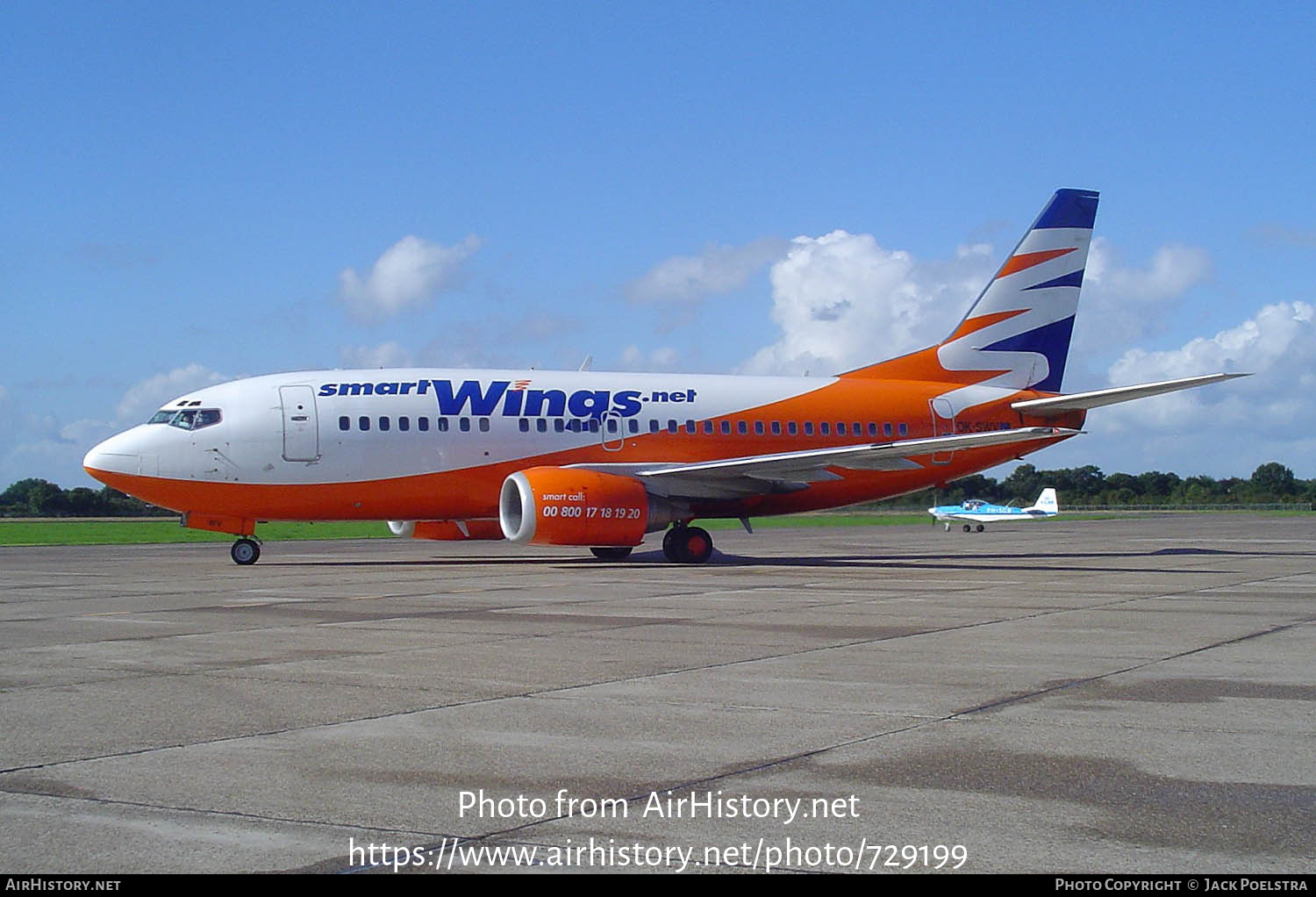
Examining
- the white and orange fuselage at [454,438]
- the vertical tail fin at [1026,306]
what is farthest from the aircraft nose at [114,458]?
the vertical tail fin at [1026,306]

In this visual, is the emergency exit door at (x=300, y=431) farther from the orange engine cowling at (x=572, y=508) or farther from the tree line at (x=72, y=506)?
the tree line at (x=72, y=506)

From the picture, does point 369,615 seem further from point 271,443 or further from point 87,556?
point 87,556

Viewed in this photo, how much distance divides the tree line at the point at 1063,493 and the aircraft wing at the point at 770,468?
4132 centimetres

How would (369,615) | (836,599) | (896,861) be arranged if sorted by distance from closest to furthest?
(896,861) < (369,615) < (836,599)

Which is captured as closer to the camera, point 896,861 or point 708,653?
point 896,861

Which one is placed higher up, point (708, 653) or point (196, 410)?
point (196, 410)

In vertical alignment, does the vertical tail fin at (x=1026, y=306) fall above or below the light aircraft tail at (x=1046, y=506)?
above

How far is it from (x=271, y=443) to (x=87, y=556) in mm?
7439

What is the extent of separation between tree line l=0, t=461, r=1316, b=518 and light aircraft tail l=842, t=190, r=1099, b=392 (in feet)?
120

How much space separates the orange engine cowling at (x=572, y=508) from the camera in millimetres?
23500

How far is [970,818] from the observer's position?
5387mm

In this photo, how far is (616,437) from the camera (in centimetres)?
2634
